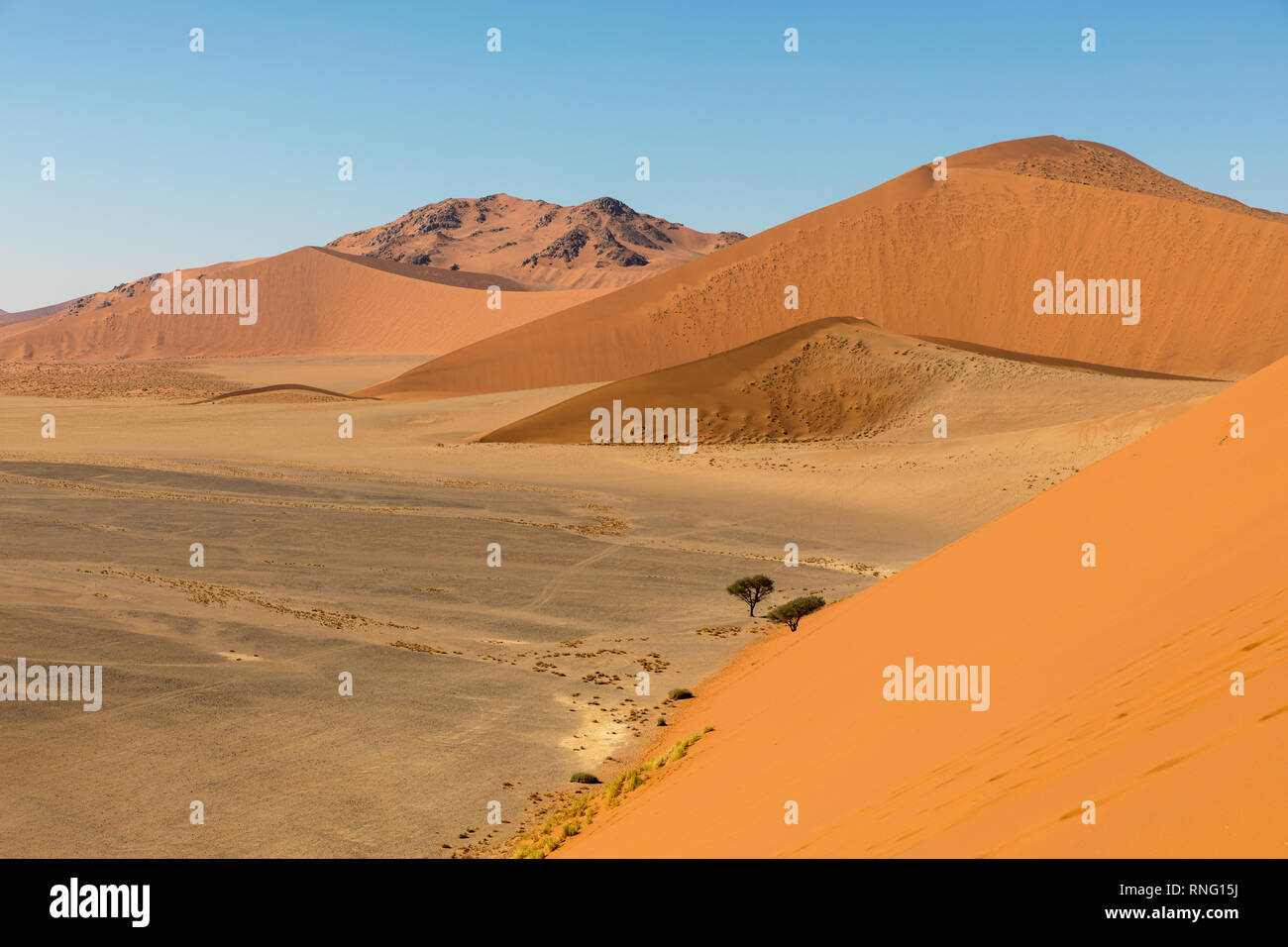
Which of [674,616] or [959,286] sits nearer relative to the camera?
[674,616]

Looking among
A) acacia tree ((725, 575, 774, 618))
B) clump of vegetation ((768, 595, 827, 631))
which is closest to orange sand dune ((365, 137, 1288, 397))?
acacia tree ((725, 575, 774, 618))

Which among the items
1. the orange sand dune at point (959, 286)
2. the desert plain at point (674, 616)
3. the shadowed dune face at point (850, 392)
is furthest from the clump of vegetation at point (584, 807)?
the orange sand dune at point (959, 286)

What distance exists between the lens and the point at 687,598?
24.8m

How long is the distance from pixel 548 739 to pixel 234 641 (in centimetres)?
717

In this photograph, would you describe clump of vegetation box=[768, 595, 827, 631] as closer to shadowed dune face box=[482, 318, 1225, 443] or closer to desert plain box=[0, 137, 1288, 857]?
desert plain box=[0, 137, 1288, 857]

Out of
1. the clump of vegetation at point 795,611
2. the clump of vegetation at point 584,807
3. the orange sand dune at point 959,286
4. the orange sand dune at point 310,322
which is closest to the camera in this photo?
the clump of vegetation at point 584,807

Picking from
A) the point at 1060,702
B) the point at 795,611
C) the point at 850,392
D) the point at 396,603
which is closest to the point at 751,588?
the point at 795,611

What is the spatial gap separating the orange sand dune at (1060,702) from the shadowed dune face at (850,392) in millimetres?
41405

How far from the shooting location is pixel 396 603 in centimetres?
2305

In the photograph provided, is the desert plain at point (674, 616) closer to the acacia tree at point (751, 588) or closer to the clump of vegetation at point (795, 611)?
the clump of vegetation at point (795, 611)

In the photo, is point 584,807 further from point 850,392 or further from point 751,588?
point 850,392

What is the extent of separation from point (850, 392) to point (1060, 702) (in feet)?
170

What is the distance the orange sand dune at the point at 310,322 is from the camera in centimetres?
16125
